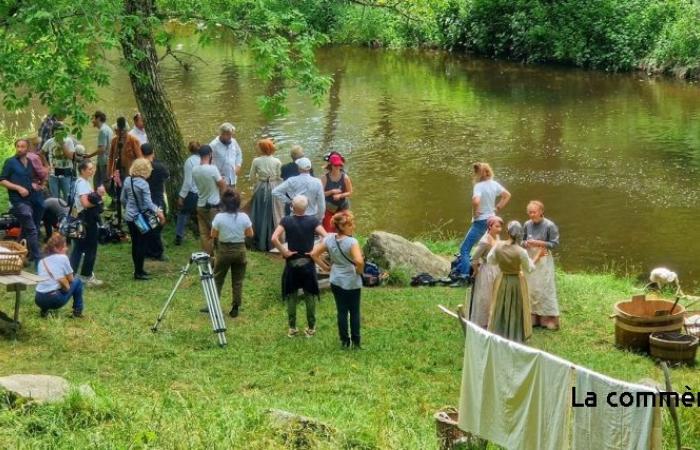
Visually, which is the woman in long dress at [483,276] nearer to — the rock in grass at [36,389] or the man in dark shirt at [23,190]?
the rock in grass at [36,389]

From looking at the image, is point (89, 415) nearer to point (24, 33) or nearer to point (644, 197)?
point (24, 33)

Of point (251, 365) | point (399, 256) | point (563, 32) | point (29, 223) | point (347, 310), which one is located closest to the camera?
point (251, 365)

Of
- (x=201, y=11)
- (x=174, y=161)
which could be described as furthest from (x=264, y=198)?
(x=201, y=11)

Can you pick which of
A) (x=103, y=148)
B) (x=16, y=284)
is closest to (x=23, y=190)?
(x=103, y=148)

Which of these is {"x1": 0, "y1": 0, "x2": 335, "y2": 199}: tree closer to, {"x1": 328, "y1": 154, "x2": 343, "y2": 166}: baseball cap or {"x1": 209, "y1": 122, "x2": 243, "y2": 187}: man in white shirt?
{"x1": 328, "y1": 154, "x2": 343, "y2": 166}: baseball cap

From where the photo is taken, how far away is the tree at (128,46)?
12.0 meters

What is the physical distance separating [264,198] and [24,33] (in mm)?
4138

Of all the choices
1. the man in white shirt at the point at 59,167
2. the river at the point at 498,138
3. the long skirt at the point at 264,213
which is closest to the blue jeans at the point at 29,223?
A: the man in white shirt at the point at 59,167

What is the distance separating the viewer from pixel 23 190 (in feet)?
43.5

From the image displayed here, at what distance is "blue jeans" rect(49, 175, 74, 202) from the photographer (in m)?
15.0

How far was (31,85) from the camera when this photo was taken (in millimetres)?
12078

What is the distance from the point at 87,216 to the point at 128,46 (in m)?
2.73

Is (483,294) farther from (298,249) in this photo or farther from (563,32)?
(563,32)

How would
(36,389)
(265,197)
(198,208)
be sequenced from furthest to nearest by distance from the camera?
(265,197)
(198,208)
(36,389)
